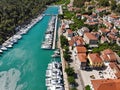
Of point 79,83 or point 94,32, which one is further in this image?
point 94,32

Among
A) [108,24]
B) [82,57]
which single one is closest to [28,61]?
[82,57]

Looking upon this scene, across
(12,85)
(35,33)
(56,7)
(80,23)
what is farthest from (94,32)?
(56,7)

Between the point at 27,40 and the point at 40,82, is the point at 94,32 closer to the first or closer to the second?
the point at 27,40

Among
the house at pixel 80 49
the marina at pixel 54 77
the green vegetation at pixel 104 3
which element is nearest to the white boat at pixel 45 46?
the house at pixel 80 49

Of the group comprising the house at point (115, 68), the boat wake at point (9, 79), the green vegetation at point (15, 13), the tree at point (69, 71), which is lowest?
the boat wake at point (9, 79)

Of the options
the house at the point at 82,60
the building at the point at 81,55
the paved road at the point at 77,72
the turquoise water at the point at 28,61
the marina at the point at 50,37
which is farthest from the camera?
the marina at the point at 50,37

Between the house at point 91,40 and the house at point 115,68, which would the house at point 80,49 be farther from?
the house at point 115,68
